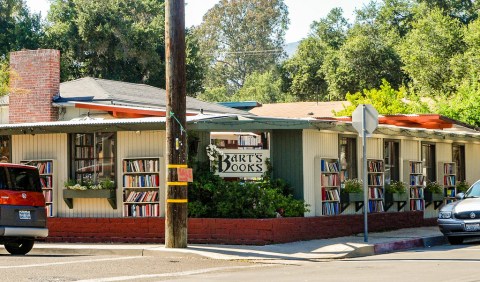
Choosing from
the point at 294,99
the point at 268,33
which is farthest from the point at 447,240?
the point at 268,33

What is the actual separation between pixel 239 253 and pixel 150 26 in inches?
1574

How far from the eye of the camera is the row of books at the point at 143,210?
22.3 m

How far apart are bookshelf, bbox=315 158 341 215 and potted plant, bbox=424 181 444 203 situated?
5.56m

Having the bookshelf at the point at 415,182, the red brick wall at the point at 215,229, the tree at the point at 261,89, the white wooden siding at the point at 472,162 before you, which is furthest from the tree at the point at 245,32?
the red brick wall at the point at 215,229

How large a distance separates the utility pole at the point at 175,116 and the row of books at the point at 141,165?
9.09ft

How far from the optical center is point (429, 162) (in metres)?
29.5

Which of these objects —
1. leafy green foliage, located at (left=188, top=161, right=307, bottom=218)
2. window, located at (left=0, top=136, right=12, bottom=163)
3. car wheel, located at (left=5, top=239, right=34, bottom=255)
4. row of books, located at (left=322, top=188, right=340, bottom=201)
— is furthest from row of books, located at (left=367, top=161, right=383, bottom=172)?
car wheel, located at (left=5, top=239, right=34, bottom=255)

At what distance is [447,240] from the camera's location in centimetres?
2384

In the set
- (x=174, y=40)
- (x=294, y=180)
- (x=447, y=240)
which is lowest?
(x=447, y=240)

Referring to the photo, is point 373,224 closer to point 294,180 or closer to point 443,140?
point 294,180

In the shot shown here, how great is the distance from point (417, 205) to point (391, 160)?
169cm

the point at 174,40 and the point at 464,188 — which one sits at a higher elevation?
the point at 174,40

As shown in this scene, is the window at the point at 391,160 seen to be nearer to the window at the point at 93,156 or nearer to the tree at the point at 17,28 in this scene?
the window at the point at 93,156

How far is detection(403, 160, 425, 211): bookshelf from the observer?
27.7 m
